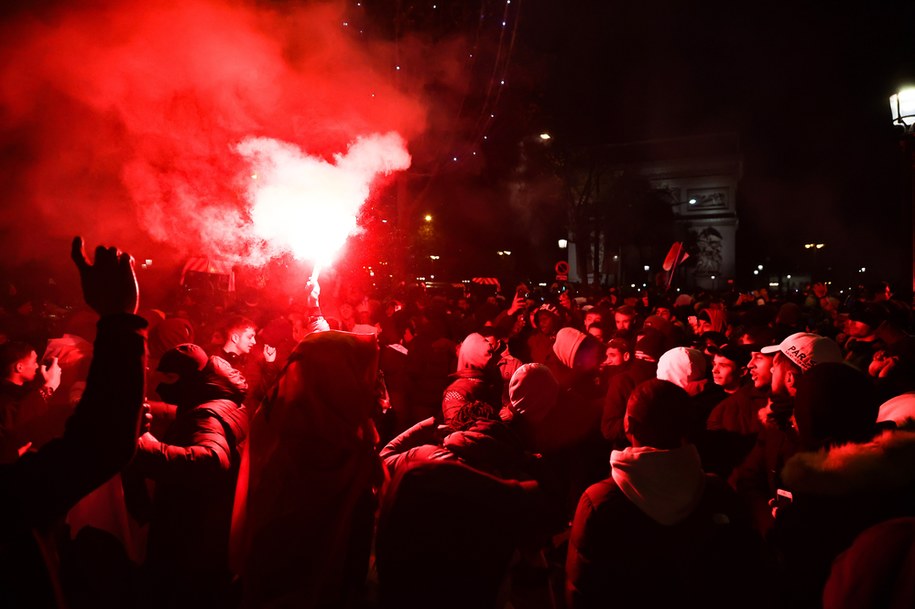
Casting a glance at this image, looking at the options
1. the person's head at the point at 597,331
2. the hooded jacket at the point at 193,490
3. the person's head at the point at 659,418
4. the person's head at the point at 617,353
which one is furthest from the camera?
the person's head at the point at 597,331

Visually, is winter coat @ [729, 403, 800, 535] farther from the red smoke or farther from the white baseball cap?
the red smoke

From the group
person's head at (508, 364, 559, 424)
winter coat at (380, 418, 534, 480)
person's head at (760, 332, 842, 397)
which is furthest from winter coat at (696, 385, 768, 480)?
winter coat at (380, 418, 534, 480)

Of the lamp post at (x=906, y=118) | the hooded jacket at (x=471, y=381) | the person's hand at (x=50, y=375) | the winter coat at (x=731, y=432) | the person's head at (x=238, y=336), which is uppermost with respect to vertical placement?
the lamp post at (x=906, y=118)

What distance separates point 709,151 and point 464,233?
3932 cm

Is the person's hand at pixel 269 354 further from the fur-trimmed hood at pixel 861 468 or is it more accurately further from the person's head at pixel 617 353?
the fur-trimmed hood at pixel 861 468

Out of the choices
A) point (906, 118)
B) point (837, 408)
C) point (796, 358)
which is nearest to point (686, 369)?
point (796, 358)

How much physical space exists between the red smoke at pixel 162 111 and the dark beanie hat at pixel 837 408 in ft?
22.7

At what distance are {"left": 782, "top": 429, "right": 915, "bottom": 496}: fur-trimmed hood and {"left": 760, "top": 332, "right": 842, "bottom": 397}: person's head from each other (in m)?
1.78

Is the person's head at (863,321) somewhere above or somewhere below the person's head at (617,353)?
above

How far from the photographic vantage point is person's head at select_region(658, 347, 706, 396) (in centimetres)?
500

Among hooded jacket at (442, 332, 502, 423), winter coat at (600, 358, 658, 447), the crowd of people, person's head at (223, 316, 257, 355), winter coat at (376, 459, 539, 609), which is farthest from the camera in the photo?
person's head at (223, 316, 257, 355)

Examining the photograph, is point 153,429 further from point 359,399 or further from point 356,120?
point 356,120

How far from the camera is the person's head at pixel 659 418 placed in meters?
2.62

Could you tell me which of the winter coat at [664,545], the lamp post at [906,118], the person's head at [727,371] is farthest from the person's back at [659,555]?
the lamp post at [906,118]
